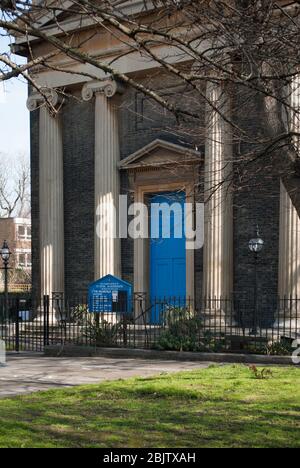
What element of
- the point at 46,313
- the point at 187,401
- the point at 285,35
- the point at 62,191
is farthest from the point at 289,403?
the point at 62,191

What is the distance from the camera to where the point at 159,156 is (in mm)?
21547

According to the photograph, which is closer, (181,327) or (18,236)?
(181,327)

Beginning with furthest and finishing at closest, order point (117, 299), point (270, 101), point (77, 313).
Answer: point (77, 313) < point (117, 299) < point (270, 101)

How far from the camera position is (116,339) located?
17844 millimetres

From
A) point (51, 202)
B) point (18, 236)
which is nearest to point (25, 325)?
point (51, 202)

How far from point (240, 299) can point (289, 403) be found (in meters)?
10.9

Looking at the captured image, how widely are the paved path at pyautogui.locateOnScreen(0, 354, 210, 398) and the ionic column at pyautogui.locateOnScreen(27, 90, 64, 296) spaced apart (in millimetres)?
6599

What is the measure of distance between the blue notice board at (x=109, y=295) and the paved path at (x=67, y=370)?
1655 mm

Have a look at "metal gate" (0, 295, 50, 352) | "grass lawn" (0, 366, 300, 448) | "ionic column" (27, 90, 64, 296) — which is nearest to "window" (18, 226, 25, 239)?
"metal gate" (0, 295, 50, 352)

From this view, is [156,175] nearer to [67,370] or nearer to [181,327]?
[181,327]

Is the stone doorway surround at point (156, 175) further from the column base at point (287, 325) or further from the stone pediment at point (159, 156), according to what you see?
the column base at point (287, 325)

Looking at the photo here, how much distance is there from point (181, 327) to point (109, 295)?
1.97m

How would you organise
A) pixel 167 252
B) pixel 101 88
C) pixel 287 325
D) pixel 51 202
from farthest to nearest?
pixel 51 202 < pixel 101 88 < pixel 167 252 < pixel 287 325

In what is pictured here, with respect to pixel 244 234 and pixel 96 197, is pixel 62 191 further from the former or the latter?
pixel 244 234
